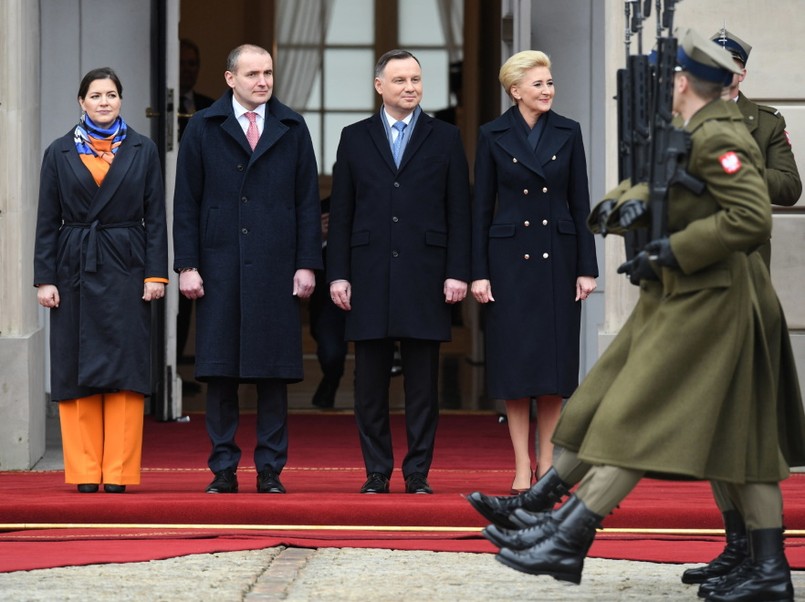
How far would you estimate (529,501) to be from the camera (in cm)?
509

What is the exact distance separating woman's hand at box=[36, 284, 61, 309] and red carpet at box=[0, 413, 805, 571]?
28.8 inches

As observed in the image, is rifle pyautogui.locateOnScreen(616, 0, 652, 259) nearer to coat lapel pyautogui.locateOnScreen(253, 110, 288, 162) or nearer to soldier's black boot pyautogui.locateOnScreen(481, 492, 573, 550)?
soldier's black boot pyautogui.locateOnScreen(481, 492, 573, 550)

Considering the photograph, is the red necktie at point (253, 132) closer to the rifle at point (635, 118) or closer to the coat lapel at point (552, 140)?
the coat lapel at point (552, 140)

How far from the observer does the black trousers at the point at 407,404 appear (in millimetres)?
6793

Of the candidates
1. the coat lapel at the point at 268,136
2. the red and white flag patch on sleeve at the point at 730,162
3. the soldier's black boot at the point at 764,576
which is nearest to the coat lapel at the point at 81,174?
the coat lapel at the point at 268,136

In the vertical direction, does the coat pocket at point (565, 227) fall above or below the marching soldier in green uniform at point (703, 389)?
above

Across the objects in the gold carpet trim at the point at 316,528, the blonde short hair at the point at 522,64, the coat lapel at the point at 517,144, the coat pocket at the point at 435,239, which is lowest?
the gold carpet trim at the point at 316,528

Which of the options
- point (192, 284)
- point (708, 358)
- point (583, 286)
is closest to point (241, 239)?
point (192, 284)

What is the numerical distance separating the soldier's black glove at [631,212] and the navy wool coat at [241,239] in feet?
7.54

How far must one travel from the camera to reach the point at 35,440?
796 cm

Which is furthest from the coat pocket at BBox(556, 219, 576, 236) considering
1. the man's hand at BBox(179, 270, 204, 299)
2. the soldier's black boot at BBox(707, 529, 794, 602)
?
the soldier's black boot at BBox(707, 529, 794, 602)

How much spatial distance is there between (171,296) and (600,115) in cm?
256

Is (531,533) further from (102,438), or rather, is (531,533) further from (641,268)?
(102,438)

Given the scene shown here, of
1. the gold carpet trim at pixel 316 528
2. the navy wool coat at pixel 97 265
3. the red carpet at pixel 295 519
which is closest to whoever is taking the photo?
the red carpet at pixel 295 519
